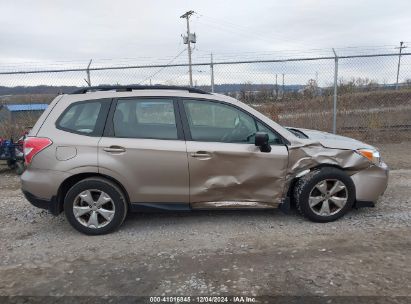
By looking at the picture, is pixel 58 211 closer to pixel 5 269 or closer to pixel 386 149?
pixel 5 269

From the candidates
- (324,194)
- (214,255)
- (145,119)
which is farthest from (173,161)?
(324,194)

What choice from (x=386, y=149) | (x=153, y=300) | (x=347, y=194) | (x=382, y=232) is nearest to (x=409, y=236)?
(x=382, y=232)

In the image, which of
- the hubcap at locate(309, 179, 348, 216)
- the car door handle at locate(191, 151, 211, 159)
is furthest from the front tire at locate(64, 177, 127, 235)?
the hubcap at locate(309, 179, 348, 216)

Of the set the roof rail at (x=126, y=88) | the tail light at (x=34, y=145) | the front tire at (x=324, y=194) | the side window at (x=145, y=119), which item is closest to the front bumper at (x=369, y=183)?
the front tire at (x=324, y=194)

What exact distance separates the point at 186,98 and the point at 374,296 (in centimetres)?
285

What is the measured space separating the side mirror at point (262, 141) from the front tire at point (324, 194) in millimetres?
598

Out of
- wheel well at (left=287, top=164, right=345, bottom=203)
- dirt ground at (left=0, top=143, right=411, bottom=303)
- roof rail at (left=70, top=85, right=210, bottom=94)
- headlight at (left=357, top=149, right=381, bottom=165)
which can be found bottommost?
dirt ground at (left=0, top=143, right=411, bottom=303)

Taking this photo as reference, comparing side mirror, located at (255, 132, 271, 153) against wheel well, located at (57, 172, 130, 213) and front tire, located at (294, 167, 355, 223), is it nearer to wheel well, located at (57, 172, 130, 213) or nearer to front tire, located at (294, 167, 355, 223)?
front tire, located at (294, 167, 355, 223)

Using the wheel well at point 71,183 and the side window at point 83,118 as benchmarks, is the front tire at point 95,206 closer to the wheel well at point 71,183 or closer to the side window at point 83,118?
the wheel well at point 71,183

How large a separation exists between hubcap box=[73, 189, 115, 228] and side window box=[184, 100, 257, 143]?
1263 millimetres

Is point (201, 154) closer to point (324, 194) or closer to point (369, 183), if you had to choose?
point (324, 194)

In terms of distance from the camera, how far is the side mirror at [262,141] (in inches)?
171

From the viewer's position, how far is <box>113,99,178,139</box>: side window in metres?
4.47

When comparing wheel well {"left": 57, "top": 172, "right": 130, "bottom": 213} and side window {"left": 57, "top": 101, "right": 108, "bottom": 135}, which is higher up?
side window {"left": 57, "top": 101, "right": 108, "bottom": 135}
